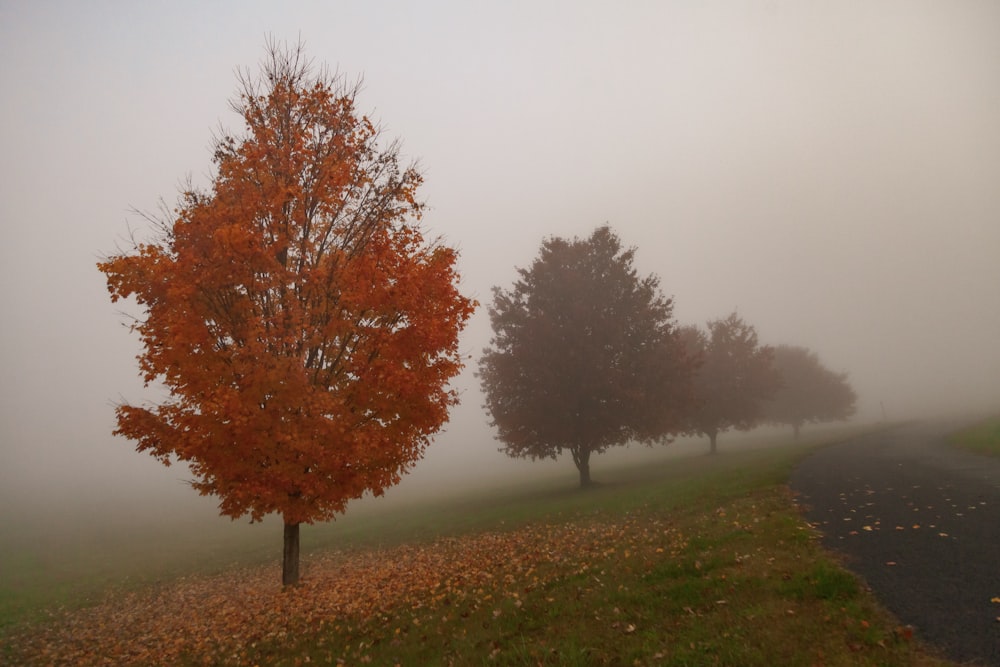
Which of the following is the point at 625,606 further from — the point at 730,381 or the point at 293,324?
the point at 730,381

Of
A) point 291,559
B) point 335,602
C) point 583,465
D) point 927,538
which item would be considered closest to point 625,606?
point 927,538

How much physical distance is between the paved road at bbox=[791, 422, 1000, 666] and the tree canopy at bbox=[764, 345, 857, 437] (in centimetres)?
4478

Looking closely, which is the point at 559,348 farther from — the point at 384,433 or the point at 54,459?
the point at 54,459

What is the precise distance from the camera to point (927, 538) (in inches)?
350

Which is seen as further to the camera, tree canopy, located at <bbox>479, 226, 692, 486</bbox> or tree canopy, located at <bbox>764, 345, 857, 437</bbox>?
tree canopy, located at <bbox>764, 345, 857, 437</bbox>

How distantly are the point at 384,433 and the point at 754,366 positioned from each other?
129ft

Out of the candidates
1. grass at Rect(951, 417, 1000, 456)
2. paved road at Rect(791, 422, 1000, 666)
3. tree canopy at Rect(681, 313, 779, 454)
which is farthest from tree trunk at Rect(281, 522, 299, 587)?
tree canopy at Rect(681, 313, 779, 454)

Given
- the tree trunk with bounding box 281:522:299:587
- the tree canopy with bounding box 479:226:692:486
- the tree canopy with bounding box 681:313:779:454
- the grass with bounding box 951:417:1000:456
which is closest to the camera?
the tree trunk with bounding box 281:522:299:587

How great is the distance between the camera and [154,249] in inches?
431

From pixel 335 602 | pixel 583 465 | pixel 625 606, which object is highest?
pixel 583 465

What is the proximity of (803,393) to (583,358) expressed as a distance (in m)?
48.1

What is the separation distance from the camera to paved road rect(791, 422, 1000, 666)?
18.9ft

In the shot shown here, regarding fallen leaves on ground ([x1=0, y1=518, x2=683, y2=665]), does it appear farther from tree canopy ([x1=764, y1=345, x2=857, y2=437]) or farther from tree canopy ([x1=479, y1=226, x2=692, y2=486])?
tree canopy ([x1=764, y1=345, x2=857, y2=437])

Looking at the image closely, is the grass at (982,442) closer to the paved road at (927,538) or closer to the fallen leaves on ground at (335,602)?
the paved road at (927,538)
